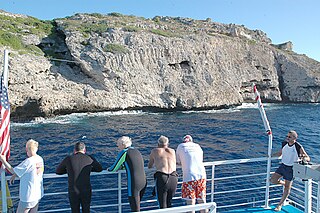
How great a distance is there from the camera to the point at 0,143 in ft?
15.3

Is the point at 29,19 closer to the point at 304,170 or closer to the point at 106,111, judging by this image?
the point at 106,111

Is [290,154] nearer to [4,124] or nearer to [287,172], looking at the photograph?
[287,172]

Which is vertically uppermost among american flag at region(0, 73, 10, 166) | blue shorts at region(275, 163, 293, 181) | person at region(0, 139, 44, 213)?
american flag at region(0, 73, 10, 166)

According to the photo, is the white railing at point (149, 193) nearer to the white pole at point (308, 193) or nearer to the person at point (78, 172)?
the white pole at point (308, 193)

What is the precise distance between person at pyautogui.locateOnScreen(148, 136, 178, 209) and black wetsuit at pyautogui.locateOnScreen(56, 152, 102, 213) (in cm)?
109

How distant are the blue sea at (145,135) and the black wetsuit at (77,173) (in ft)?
29.3

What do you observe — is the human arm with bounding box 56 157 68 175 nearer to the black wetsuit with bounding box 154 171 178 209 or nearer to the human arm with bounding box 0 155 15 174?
the human arm with bounding box 0 155 15 174

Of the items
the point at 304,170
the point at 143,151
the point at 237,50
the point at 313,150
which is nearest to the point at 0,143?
the point at 304,170

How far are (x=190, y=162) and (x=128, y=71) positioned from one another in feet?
106

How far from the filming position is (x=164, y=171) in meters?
4.88

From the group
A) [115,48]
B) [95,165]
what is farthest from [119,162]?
[115,48]

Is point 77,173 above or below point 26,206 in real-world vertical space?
above

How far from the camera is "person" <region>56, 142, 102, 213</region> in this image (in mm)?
4410

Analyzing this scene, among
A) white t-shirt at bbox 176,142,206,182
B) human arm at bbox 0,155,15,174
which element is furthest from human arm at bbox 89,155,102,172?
white t-shirt at bbox 176,142,206,182
